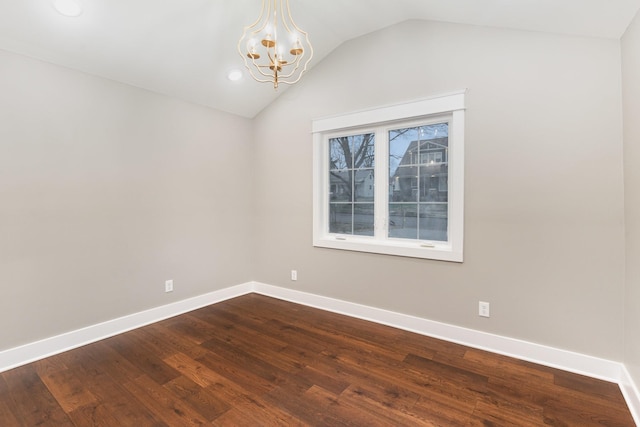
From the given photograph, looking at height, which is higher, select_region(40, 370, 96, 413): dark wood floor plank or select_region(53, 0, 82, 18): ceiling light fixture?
select_region(53, 0, 82, 18): ceiling light fixture

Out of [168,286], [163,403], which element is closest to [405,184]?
[163,403]

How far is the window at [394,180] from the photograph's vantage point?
2.77 meters

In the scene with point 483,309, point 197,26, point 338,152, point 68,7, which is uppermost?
point 197,26

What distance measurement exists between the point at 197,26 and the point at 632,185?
3.39 meters

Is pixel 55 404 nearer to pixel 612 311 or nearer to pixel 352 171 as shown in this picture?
pixel 352 171

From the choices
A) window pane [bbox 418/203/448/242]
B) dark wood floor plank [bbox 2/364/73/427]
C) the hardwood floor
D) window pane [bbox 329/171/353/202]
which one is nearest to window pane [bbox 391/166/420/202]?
window pane [bbox 418/203/448/242]

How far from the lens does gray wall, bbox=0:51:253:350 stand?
7.73 ft

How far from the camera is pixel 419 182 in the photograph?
A: 3010mm

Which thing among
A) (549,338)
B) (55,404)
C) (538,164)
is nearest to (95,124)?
(55,404)

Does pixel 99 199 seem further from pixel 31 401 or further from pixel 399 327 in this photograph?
pixel 399 327

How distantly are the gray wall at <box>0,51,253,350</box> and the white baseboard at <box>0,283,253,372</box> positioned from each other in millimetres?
60

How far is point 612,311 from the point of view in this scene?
2.13 meters

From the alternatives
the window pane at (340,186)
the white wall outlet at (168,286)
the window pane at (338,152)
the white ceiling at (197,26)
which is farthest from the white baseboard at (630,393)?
the white wall outlet at (168,286)

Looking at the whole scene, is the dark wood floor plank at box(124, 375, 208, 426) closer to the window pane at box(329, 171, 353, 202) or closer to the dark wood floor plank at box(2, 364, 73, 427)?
the dark wood floor plank at box(2, 364, 73, 427)
